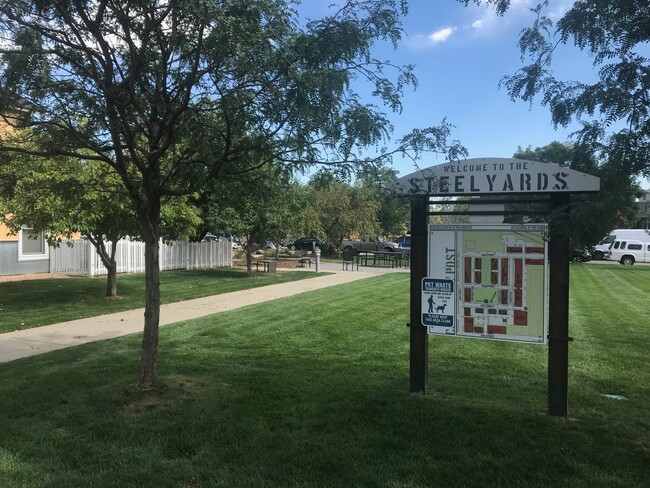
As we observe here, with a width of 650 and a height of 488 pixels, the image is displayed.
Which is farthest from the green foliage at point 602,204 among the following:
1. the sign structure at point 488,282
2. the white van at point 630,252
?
the white van at point 630,252

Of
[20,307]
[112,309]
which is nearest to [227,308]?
[112,309]

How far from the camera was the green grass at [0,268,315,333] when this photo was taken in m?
10.5

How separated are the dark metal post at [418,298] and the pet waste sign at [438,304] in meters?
0.07

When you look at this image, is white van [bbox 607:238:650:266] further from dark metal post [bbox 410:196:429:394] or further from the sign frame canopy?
the sign frame canopy

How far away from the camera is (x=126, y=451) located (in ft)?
13.3

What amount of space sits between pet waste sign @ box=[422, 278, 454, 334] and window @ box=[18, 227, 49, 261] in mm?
16717

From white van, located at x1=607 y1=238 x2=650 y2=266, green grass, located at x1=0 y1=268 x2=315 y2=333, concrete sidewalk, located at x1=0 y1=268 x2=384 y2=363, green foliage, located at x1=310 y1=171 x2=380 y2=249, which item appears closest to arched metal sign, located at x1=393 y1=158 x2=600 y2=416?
concrete sidewalk, located at x1=0 y1=268 x2=384 y2=363

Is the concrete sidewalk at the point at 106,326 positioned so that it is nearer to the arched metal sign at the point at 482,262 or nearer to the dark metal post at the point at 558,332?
the arched metal sign at the point at 482,262

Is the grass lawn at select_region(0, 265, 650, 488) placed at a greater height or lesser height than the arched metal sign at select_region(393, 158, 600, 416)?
lesser

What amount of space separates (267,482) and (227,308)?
8663 mm

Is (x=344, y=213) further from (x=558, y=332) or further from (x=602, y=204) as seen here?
(x=602, y=204)

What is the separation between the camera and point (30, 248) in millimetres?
18969

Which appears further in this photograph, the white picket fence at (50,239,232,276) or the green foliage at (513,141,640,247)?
the white picket fence at (50,239,232,276)

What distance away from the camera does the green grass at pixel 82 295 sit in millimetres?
10539
